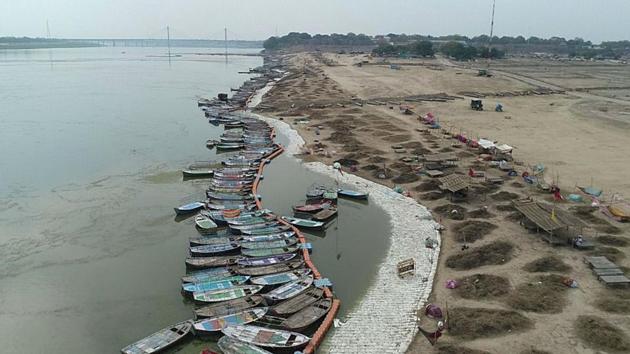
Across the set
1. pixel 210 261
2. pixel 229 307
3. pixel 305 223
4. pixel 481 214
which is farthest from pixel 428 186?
pixel 229 307

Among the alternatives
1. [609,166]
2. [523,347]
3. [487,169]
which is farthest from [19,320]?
[609,166]

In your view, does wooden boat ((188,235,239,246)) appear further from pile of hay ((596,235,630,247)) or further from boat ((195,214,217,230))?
pile of hay ((596,235,630,247))

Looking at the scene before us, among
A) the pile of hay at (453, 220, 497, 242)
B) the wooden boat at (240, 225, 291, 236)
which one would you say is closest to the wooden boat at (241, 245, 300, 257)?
the wooden boat at (240, 225, 291, 236)

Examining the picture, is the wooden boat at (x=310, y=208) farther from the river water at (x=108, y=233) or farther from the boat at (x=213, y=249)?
the boat at (x=213, y=249)

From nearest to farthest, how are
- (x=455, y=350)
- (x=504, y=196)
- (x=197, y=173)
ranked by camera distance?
(x=455, y=350), (x=504, y=196), (x=197, y=173)

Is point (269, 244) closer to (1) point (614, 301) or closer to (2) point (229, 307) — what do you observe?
(2) point (229, 307)
